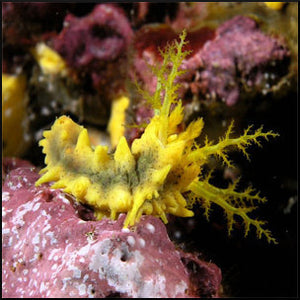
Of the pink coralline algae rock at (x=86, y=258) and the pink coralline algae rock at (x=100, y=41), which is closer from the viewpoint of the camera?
the pink coralline algae rock at (x=86, y=258)

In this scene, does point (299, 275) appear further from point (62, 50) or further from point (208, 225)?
point (62, 50)

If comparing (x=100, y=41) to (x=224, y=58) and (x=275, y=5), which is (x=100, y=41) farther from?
(x=275, y=5)

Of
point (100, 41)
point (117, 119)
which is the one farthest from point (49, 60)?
point (117, 119)

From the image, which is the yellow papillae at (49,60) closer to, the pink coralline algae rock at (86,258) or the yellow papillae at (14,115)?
the yellow papillae at (14,115)

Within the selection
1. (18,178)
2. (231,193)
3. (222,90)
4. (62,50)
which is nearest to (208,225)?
(231,193)

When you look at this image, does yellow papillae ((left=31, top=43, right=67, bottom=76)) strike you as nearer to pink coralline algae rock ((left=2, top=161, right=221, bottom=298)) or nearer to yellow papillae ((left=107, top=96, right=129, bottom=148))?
yellow papillae ((left=107, top=96, right=129, bottom=148))

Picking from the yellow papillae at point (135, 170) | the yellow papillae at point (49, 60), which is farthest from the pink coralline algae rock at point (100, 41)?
the yellow papillae at point (135, 170)
